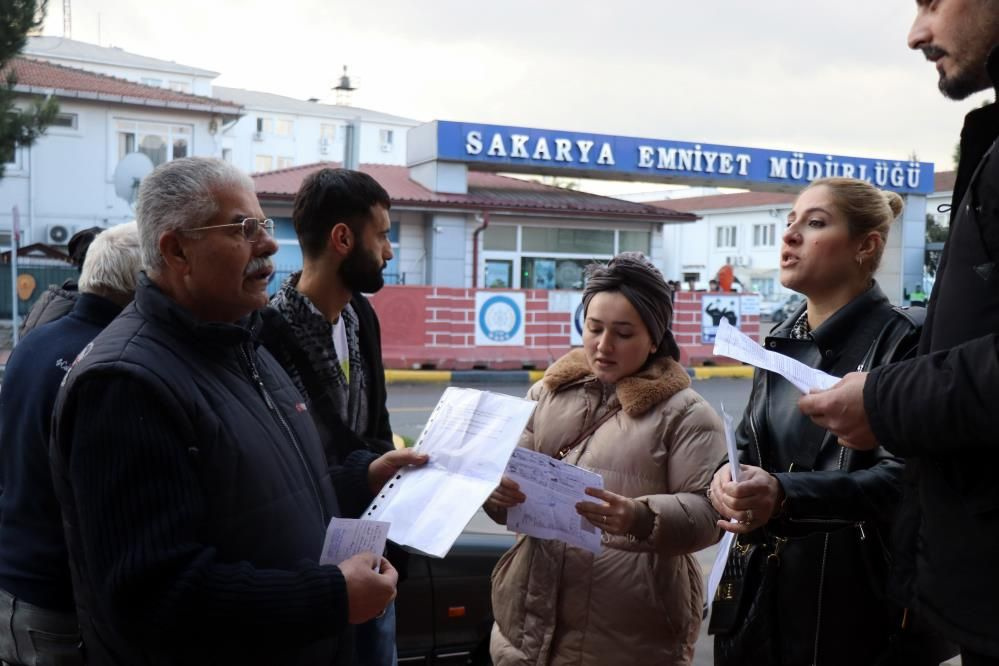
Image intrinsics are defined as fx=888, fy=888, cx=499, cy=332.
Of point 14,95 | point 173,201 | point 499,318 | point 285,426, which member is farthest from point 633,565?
point 14,95

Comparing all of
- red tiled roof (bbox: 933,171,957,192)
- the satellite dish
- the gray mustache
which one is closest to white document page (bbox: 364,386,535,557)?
the gray mustache

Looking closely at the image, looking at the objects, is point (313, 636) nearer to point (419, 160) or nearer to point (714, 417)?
point (714, 417)

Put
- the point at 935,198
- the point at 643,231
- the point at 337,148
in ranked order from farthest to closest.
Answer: the point at 337,148 → the point at 935,198 → the point at 643,231

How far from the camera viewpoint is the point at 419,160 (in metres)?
24.0

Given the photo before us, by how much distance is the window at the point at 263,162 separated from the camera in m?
64.9

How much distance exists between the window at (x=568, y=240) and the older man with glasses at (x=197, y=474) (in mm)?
22611

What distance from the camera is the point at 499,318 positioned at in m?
16.9

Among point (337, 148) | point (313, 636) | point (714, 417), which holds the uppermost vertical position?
point (337, 148)

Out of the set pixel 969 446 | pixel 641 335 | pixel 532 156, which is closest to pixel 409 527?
pixel 641 335

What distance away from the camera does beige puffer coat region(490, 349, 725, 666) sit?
261cm

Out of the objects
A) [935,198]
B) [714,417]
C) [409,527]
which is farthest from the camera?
[935,198]

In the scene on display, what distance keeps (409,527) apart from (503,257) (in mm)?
22245

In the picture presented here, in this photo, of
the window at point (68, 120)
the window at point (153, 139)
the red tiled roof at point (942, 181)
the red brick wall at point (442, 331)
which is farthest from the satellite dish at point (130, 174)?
the red tiled roof at point (942, 181)

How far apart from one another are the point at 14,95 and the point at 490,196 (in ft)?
38.6
